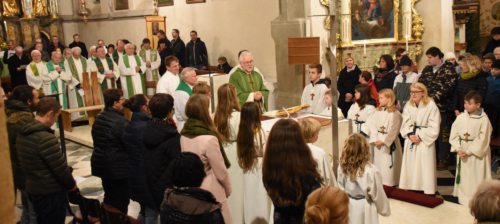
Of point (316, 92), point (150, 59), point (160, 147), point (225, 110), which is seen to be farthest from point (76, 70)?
point (160, 147)

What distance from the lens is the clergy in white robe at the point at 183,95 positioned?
21.1 ft

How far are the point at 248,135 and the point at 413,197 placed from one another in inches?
95.1

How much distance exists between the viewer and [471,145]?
5707mm

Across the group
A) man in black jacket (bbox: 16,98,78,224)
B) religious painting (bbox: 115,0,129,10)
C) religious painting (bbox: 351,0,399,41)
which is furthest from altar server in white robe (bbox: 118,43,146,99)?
man in black jacket (bbox: 16,98,78,224)

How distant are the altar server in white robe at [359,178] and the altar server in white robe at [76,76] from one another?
8.18 metres

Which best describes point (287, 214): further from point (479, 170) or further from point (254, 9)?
point (254, 9)

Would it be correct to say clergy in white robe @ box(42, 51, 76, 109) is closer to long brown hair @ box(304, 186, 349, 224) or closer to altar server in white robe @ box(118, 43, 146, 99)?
altar server in white robe @ box(118, 43, 146, 99)

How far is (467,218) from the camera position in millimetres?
5355

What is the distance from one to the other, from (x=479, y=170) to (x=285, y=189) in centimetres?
320

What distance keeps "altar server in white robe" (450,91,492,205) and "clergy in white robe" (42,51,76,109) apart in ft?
25.6

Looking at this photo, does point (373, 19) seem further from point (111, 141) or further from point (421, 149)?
point (111, 141)

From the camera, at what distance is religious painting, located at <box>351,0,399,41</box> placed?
34.2ft

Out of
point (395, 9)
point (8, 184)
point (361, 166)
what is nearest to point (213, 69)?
point (395, 9)

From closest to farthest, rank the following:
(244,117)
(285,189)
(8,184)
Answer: (8,184)
(285,189)
(244,117)
